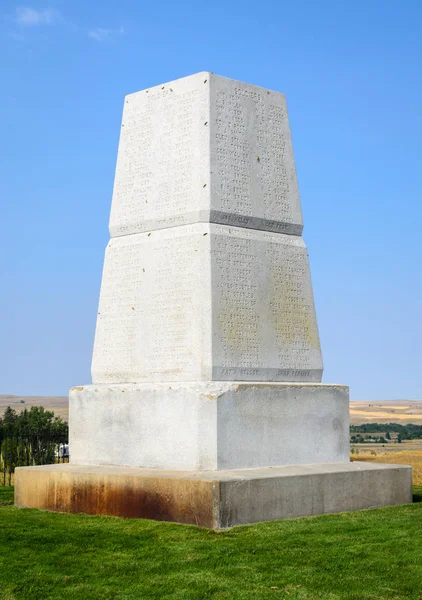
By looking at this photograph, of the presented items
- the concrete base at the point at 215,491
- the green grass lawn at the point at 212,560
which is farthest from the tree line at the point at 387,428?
the green grass lawn at the point at 212,560

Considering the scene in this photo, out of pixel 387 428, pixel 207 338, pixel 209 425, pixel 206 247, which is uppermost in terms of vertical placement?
pixel 206 247

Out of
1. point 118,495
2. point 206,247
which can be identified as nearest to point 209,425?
point 118,495

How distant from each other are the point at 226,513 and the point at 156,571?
178 centimetres

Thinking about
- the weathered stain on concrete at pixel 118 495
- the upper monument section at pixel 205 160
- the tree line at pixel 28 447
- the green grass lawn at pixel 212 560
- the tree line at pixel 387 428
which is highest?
the upper monument section at pixel 205 160

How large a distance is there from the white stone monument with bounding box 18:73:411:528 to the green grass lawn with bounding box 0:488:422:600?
0.72 meters

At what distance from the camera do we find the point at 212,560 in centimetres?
888

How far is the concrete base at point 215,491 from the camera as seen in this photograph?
10.4m

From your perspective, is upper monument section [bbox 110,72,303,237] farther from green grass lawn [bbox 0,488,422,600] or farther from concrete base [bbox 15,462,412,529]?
green grass lawn [bbox 0,488,422,600]

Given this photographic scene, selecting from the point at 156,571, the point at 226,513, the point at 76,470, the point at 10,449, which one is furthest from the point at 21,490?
the point at 10,449

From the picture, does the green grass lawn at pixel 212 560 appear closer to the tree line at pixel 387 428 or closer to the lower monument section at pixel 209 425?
the lower monument section at pixel 209 425

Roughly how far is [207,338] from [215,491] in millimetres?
2072

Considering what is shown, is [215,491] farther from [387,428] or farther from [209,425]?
[387,428]

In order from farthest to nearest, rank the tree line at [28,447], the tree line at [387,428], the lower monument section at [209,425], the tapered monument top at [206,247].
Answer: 1. the tree line at [387,428]
2. the tree line at [28,447]
3. the tapered monument top at [206,247]
4. the lower monument section at [209,425]

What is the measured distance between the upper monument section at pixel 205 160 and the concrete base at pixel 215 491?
3135 mm
